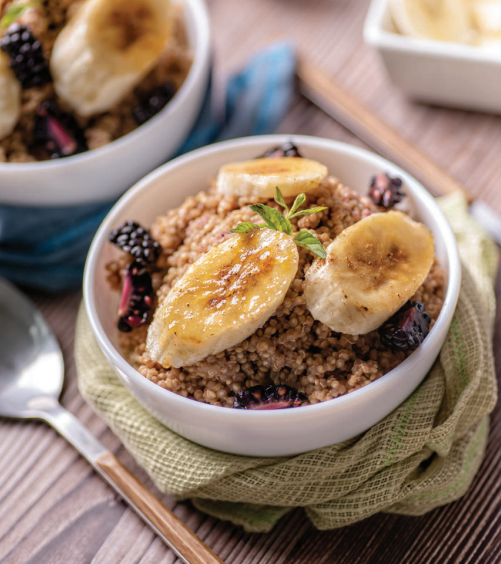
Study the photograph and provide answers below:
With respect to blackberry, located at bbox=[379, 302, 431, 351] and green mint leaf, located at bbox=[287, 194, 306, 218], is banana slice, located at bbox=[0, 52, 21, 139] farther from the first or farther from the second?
blackberry, located at bbox=[379, 302, 431, 351]

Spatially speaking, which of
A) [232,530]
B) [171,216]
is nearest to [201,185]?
[171,216]

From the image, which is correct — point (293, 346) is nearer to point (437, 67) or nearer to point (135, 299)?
point (135, 299)

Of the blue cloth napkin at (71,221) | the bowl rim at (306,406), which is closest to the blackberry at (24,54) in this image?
the blue cloth napkin at (71,221)

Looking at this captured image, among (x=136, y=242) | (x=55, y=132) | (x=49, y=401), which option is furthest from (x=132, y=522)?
(x=55, y=132)

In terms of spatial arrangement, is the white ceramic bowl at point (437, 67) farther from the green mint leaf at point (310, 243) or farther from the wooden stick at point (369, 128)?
the green mint leaf at point (310, 243)

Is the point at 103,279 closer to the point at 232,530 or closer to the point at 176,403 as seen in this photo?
the point at 176,403
